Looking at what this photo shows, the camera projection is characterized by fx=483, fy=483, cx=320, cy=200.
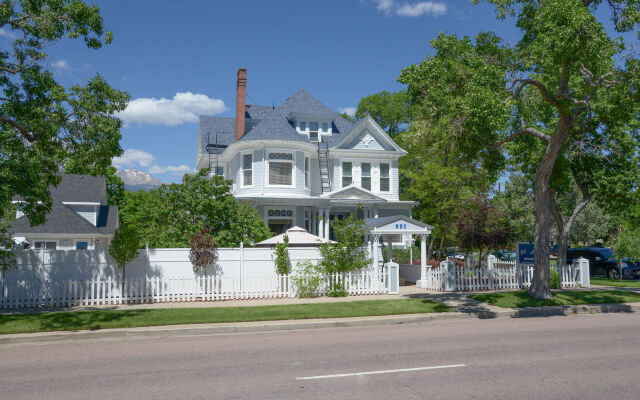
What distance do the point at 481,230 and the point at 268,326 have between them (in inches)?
579

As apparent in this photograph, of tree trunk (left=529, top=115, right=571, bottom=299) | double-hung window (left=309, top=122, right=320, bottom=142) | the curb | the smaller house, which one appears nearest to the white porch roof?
the curb

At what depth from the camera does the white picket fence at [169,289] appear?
608 inches

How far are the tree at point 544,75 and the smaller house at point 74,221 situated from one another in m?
22.2

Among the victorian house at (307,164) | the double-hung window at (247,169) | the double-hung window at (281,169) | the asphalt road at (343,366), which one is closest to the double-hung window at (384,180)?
the victorian house at (307,164)

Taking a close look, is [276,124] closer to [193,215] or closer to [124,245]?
[193,215]

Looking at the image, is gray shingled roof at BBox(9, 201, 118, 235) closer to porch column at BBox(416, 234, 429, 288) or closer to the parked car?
porch column at BBox(416, 234, 429, 288)

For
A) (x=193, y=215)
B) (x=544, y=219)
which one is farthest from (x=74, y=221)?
(x=544, y=219)

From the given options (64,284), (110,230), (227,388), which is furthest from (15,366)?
(110,230)

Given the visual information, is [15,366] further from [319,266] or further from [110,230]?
[110,230]

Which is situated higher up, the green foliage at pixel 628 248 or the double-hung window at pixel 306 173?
the double-hung window at pixel 306 173

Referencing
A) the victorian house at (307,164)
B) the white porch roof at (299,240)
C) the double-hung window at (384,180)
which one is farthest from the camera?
the double-hung window at (384,180)

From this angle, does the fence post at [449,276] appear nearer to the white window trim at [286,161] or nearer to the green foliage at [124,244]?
the white window trim at [286,161]

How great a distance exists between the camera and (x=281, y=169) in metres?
29.2

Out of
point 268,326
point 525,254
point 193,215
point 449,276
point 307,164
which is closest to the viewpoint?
point 268,326
